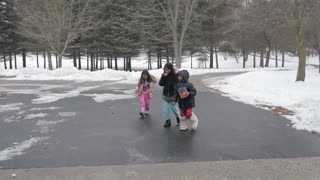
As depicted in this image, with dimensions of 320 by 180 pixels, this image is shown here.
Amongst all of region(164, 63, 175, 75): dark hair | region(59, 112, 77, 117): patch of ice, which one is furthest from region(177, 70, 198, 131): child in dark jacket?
region(59, 112, 77, 117): patch of ice

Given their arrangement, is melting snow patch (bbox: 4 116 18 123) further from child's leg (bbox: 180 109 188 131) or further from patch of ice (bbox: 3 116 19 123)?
child's leg (bbox: 180 109 188 131)

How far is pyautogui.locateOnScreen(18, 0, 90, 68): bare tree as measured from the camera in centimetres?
3634

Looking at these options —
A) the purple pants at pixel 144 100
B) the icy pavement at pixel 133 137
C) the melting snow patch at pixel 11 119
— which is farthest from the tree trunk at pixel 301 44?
the melting snow patch at pixel 11 119

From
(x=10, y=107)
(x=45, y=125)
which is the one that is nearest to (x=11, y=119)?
(x=45, y=125)

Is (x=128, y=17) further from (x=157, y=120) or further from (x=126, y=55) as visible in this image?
(x=157, y=120)

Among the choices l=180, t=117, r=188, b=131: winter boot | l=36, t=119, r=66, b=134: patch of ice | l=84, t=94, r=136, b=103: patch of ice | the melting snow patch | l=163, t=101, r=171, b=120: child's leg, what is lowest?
the melting snow patch

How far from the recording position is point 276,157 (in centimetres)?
628

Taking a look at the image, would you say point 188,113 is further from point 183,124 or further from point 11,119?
point 11,119

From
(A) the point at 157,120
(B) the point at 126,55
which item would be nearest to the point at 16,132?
(A) the point at 157,120

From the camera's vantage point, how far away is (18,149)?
6.86 m

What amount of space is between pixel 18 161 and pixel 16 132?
236 cm

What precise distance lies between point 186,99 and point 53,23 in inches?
1215

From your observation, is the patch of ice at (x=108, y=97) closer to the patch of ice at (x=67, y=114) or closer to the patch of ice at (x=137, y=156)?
the patch of ice at (x=67, y=114)

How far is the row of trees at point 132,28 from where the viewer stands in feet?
121
